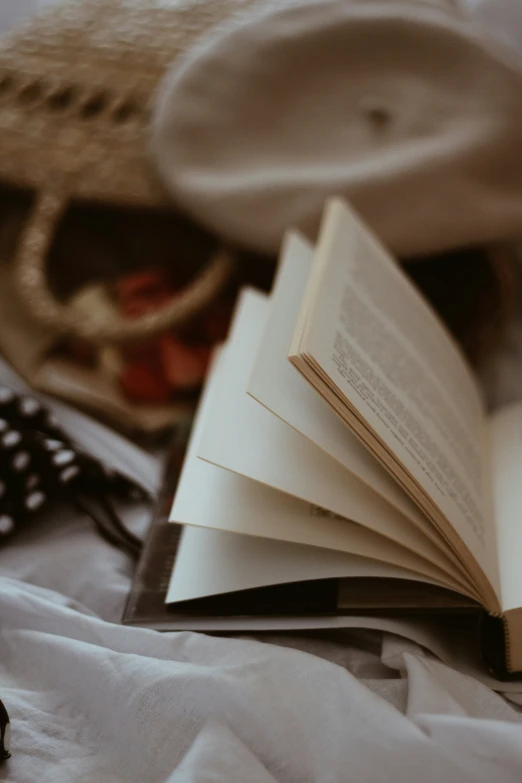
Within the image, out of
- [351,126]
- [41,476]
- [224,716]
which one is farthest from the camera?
[351,126]

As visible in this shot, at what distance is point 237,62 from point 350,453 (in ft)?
1.33

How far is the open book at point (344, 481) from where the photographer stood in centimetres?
37

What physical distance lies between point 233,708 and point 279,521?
0.32 feet

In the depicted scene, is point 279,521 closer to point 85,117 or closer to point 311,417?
point 311,417

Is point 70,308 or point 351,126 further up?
point 351,126

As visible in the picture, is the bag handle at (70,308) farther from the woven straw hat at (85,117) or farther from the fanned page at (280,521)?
the fanned page at (280,521)

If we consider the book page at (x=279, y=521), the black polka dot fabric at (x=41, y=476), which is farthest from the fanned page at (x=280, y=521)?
the black polka dot fabric at (x=41, y=476)

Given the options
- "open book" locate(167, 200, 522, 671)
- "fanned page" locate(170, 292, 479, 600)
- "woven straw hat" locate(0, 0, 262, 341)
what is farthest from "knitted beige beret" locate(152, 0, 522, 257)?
"fanned page" locate(170, 292, 479, 600)

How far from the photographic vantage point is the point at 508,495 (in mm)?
444

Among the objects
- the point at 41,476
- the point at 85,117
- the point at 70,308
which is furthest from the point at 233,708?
the point at 85,117

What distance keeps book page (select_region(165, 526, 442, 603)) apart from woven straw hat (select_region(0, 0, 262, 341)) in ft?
0.82

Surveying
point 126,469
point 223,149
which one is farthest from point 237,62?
point 126,469

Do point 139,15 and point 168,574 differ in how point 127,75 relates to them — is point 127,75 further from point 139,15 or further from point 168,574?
point 168,574

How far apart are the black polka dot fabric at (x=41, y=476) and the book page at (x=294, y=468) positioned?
13 cm
